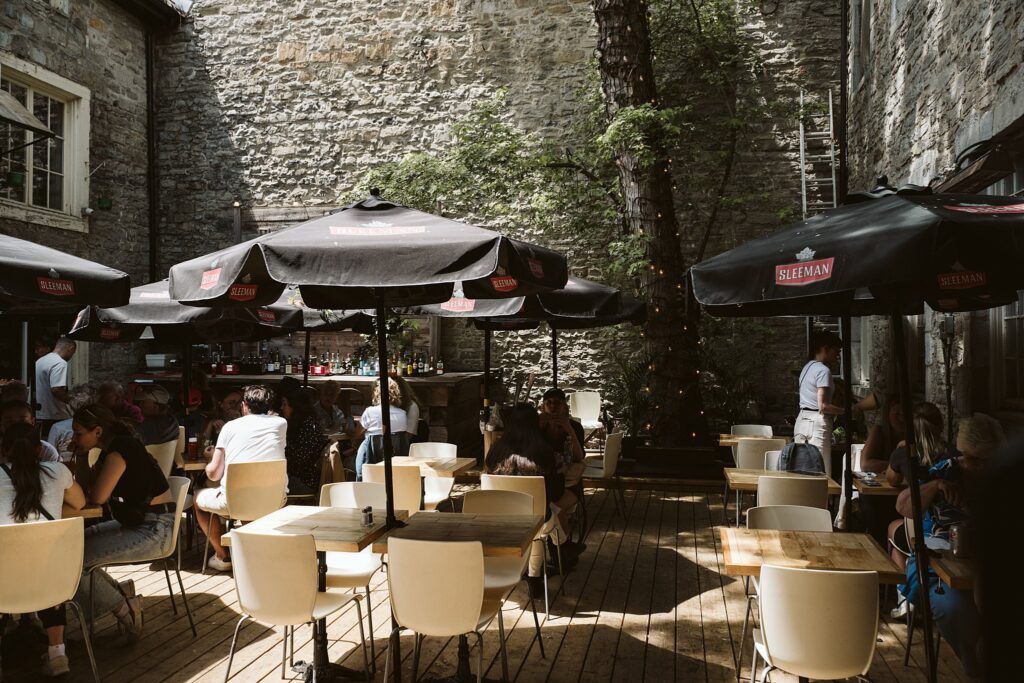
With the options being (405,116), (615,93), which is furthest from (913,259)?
(405,116)

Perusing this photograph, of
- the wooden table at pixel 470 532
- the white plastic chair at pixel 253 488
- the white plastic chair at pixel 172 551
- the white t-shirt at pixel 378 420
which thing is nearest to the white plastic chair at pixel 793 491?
the wooden table at pixel 470 532

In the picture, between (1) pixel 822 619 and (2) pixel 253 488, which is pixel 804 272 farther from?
(2) pixel 253 488

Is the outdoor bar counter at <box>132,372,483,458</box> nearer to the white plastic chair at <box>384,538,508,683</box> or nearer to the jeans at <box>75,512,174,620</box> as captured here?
the jeans at <box>75,512,174,620</box>

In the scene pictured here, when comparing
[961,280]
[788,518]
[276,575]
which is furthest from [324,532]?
[961,280]

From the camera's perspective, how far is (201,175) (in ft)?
40.0

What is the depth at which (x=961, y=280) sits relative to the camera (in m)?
3.59

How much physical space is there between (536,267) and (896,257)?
71.1 inches

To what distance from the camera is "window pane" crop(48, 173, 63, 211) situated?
395 inches

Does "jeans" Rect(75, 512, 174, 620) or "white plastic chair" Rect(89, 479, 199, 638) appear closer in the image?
"jeans" Rect(75, 512, 174, 620)

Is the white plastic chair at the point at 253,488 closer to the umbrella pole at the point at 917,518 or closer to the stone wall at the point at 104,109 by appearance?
the umbrella pole at the point at 917,518

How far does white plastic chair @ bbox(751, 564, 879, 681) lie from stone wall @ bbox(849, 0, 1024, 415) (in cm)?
324

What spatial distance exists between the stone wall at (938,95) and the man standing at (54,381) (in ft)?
26.1

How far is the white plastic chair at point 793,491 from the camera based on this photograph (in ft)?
14.6

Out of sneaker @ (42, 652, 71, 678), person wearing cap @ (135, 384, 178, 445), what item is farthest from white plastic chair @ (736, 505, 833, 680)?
person wearing cap @ (135, 384, 178, 445)
